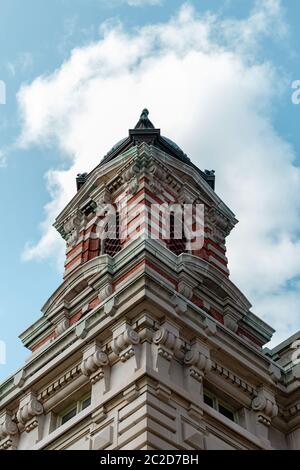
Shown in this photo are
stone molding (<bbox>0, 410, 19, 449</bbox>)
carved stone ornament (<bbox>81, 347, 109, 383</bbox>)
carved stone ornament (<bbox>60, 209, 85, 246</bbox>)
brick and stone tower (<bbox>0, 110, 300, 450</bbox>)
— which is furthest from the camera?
carved stone ornament (<bbox>60, 209, 85, 246</bbox>)

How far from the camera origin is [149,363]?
19281 millimetres

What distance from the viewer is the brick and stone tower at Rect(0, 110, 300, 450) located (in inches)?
740

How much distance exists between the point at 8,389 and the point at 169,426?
20.6ft

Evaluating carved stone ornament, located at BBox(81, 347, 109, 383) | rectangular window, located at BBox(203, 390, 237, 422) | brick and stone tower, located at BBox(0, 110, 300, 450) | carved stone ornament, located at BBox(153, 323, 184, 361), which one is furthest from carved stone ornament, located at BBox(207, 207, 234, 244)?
carved stone ornament, located at BBox(81, 347, 109, 383)

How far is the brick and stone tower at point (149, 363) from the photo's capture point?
1880 cm

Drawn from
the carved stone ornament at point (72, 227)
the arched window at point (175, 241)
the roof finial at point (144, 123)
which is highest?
the roof finial at point (144, 123)

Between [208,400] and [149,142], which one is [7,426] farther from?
[149,142]

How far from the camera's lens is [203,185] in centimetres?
3212

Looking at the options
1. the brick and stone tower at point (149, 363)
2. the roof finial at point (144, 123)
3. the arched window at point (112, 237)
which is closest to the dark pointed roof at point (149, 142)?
the roof finial at point (144, 123)

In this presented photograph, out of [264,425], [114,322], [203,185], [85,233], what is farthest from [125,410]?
[203,185]

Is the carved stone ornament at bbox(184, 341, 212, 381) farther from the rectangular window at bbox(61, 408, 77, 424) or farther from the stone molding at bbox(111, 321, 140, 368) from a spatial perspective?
the rectangular window at bbox(61, 408, 77, 424)

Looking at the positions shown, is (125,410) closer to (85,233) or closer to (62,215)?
(85,233)

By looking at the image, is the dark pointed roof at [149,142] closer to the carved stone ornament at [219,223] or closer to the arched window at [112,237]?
the carved stone ornament at [219,223]

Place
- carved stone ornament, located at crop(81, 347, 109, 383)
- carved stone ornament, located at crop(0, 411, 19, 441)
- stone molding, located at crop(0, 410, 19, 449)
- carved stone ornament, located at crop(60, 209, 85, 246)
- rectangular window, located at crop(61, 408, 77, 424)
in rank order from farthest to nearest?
1. carved stone ornament, located at crop(60, 209, 85, 246)
2. carved stone ornament, located at crop(0, 411, 19, 441)
3. stone molding, located at crop(0, 410, 19, 449)
4. rectangular window, located at crop(61, 408, 77, 424)
5. carved stone ornament, located at crop(81, 347, 109, 383)
